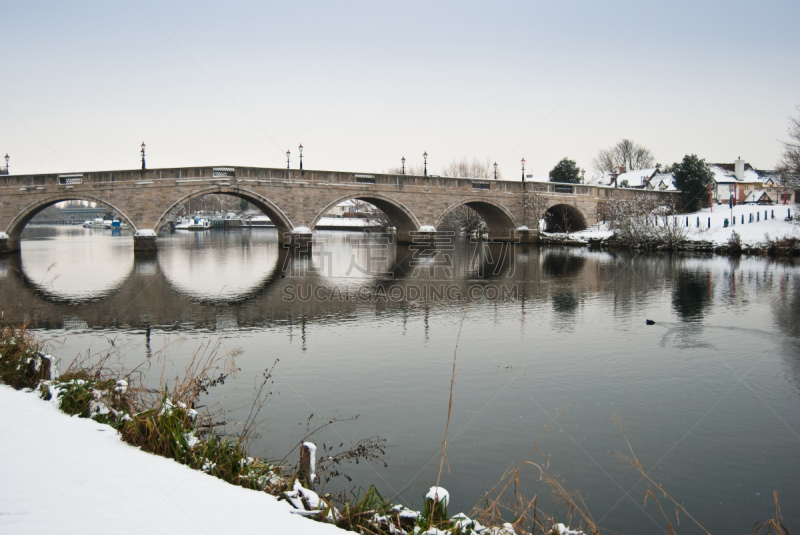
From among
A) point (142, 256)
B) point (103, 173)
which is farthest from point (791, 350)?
point (103, 173)

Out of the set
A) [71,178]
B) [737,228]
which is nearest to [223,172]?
[71,178]

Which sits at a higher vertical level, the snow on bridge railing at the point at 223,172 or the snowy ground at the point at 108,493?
the snow on bridge railing at the point at 223,172

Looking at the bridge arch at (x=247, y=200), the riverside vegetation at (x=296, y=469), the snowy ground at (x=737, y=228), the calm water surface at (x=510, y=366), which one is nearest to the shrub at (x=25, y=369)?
the riverside vegetation at (x=296, y=469)

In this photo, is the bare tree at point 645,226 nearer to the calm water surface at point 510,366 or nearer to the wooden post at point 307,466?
the calm water surface at point 510,366

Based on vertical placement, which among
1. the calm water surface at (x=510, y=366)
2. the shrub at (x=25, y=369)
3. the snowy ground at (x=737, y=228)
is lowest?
the calm water surface at (x=510, y=366)

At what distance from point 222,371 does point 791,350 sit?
1041 centimetres

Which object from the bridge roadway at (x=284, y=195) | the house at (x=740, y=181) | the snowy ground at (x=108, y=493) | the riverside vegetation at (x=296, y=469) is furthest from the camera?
the house at (x=740, y=181)

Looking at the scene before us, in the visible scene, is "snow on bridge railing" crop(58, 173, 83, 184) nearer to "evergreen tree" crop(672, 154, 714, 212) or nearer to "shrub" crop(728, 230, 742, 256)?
"shrub" crop(728, 230, 742, 256)

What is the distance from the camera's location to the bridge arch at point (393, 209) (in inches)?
1474

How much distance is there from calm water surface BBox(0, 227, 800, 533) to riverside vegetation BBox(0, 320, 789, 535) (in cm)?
22

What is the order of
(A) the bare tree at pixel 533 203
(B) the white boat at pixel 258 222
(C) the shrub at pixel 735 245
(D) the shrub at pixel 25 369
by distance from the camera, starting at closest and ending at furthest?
(D) the shrub at pixel 25 369 < (C) the shrub at pixel 735 245 < (A) the bare tree at pixel 533 203 < (B) the white boat at pixel 258 222

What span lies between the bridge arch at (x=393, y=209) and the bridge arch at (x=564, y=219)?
13563 millimetres

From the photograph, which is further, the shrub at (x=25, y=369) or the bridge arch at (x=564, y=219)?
the bridge arch at (x=564, y=219)

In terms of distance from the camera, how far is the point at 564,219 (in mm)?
48000
